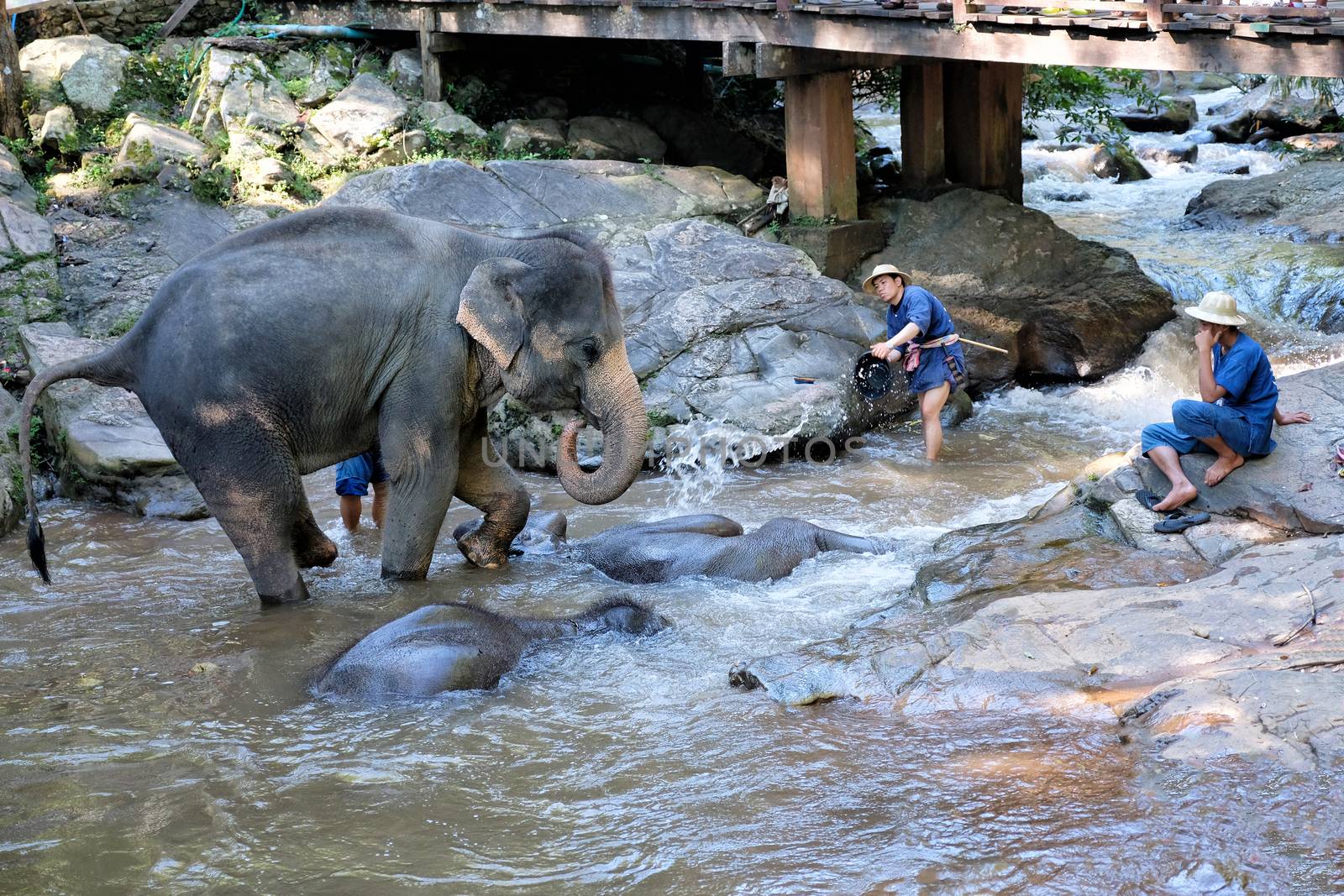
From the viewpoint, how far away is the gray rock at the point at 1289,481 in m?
6.81

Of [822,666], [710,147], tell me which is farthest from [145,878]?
[710,147]

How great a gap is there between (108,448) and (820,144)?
673 centimetres

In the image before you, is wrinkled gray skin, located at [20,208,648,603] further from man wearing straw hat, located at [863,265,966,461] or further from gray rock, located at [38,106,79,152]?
gray rock, located at [38,106,79,152]

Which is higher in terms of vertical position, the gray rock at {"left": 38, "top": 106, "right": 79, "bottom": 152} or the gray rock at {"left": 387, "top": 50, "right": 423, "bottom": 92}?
the gray rock at {"left": 387, "top": 50, "right": 423, "bottom": 92}

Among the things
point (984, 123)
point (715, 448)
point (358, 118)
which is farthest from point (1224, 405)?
point (358, 118)

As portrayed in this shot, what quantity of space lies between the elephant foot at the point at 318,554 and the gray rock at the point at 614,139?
7119 mm

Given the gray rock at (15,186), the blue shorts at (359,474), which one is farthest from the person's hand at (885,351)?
the gray rock at (15,186)

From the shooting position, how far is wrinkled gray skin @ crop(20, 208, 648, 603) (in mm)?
6488

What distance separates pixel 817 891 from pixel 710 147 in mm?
11480

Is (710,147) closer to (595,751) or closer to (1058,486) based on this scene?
(1058,486)

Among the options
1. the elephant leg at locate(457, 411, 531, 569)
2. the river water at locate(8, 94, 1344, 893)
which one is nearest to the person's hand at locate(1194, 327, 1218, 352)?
the river water at locate(8, 94, 1344, 893)

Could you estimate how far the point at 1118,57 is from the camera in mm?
9727

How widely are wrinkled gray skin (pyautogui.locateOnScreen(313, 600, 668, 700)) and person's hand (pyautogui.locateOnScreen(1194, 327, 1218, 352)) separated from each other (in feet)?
12.6

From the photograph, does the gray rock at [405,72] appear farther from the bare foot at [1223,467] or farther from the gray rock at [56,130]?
the bare foot at [1223,467]
